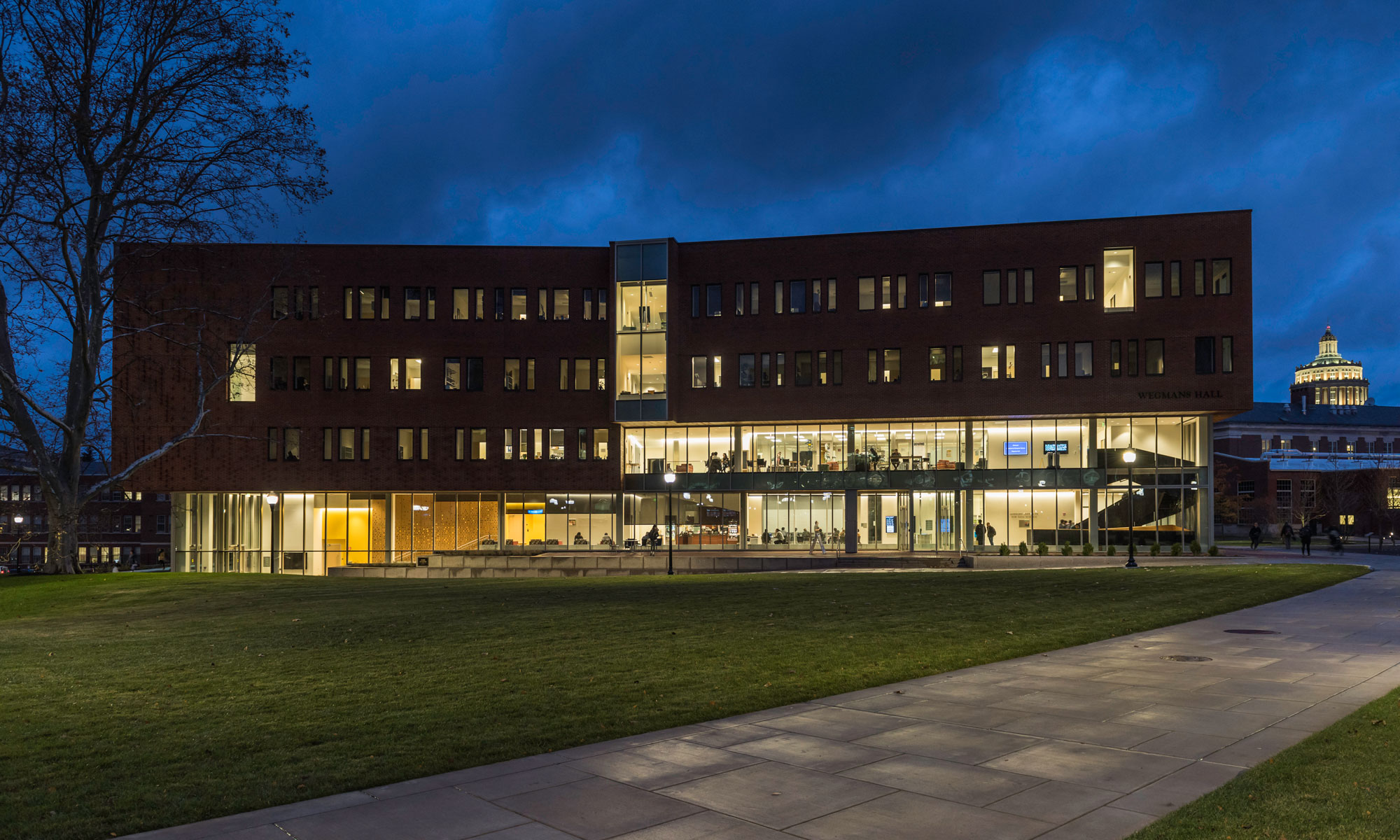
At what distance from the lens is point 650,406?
5356 centimetres

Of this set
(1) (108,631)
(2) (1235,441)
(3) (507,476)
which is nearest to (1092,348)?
(3) (507,476)

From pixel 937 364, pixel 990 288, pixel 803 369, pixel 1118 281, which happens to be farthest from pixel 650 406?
pixel 1118 281

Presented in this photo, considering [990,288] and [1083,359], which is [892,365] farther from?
[1083,359]

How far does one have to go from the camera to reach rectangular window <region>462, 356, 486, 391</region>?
181 ft

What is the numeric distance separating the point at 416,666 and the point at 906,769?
7551 millimetres

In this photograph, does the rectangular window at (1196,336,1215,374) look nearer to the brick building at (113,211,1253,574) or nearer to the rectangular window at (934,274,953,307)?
the brick building at (113,211,1253,574)

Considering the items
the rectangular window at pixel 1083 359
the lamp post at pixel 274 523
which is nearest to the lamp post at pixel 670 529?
the rectangular window at pixel 1083 359

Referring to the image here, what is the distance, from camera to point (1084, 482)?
164 feet

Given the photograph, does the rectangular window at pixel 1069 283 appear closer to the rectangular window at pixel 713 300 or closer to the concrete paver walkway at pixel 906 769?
the rectangular window at pixel 713 300

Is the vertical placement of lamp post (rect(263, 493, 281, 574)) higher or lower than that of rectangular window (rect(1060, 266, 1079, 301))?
lower

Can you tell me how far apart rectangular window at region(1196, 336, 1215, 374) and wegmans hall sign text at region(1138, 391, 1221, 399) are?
107 cm

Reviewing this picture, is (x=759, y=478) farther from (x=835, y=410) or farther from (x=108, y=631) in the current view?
(x=108, y=631)

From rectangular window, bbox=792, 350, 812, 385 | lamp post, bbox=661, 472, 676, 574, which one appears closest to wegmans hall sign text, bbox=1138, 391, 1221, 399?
rectangular window, bbox=792, 350, 812, 385

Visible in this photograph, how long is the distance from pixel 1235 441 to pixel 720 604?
135338 mm
